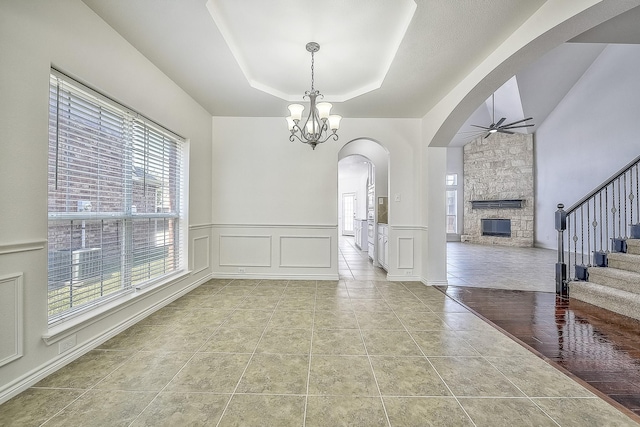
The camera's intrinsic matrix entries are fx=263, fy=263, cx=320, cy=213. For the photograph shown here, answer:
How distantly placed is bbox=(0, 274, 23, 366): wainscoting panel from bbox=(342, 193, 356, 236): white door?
1120 cm

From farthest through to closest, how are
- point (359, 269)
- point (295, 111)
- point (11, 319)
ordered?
point (359, 269) < point (295, 111) < point (11, 319)

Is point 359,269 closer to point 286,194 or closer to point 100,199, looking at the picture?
point 286,194

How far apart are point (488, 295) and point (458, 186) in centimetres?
768

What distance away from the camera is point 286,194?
4410 millimetres

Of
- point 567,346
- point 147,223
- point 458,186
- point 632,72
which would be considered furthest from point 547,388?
point 458,186

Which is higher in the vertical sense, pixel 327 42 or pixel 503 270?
pixel 327 42

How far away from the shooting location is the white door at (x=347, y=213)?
12.4 metres

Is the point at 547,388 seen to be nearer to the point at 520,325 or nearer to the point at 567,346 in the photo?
the point at 567,346

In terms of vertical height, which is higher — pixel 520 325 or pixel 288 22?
pixel 288 22

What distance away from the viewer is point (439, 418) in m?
1.46

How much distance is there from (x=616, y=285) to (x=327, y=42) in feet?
14.4

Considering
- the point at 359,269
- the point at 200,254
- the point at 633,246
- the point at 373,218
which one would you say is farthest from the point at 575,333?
the point at 200,254

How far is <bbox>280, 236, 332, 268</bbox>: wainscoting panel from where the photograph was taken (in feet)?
14.5

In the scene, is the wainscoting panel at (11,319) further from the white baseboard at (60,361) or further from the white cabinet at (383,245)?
the white cabinet at (383,245)
